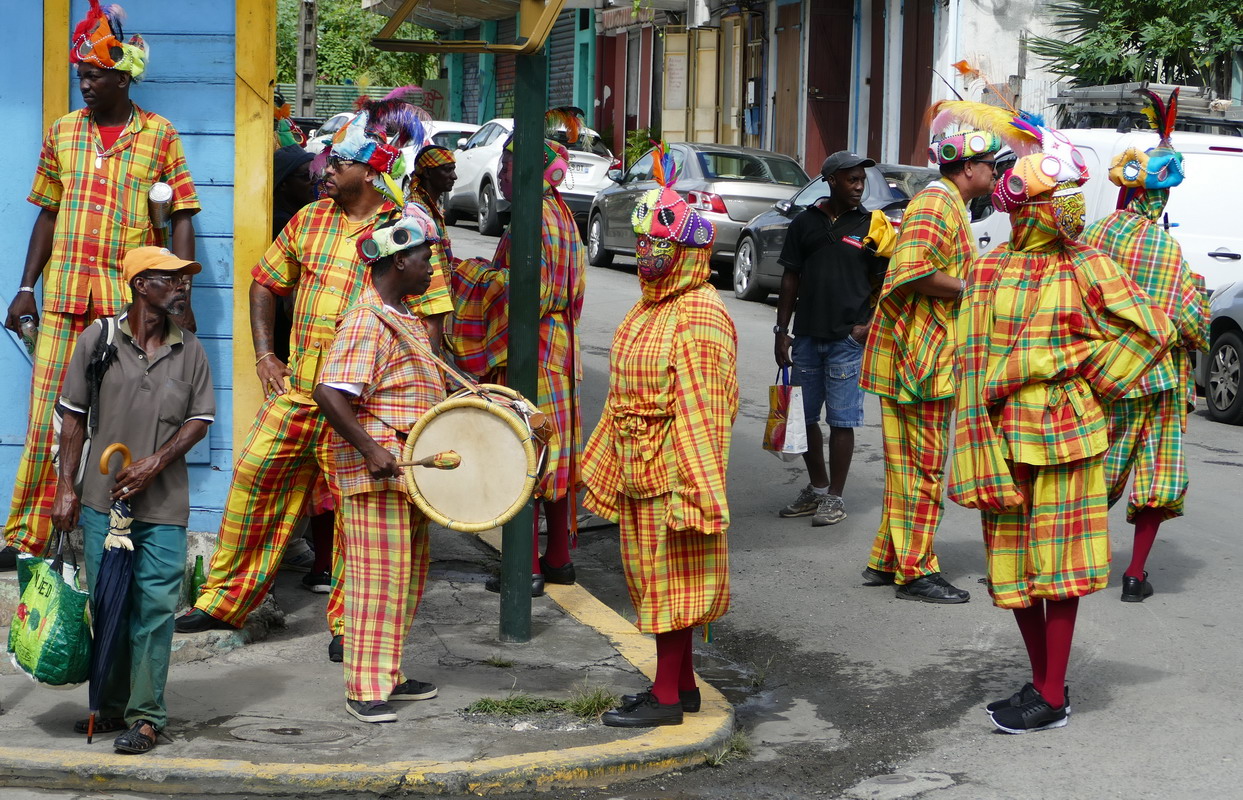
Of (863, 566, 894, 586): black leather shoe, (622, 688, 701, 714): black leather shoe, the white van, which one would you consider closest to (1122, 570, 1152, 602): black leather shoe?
(863, 566, 894, 586): black leather shoe

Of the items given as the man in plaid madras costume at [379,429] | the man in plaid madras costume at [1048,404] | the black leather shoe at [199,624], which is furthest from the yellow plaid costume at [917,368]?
the black leather shoe at [199,624]

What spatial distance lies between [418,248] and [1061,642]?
2.58 metres

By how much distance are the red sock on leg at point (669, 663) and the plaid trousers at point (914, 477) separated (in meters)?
2.07

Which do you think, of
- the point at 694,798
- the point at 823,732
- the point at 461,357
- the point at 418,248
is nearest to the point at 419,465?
the point at 418,248

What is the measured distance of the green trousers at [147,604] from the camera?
507cm

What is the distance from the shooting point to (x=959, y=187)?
276 inches

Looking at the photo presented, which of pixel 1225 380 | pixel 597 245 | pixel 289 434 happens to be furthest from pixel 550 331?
pixel 597 245

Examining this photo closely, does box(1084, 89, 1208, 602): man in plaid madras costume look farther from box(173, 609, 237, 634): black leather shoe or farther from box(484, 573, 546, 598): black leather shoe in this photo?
box(173, 609, 237, 634): black leather shoe

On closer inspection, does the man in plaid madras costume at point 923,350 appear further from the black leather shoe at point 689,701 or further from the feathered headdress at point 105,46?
the feathered headdress at point 105,46

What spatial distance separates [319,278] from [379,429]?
106 cm

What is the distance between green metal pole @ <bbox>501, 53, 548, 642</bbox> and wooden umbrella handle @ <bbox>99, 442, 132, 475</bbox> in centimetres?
173

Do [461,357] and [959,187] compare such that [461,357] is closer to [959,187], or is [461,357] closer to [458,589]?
[458,589]

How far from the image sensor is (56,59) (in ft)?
21.5

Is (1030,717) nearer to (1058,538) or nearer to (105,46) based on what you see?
(1058,538)
